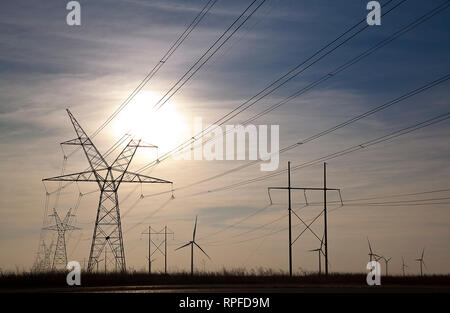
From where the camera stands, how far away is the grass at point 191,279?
57872 mm

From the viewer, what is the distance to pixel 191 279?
209 ft

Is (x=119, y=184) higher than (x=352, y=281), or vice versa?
(x=119, y=184)

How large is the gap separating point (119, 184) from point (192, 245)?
30.4m

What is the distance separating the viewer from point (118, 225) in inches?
2712

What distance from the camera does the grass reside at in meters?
57.9

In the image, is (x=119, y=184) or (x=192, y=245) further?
(x=192, y=245)
